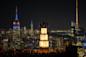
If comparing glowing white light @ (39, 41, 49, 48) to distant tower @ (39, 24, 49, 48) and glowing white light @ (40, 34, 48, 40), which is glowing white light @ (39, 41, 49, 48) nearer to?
distant tower @ (39, 24, 49, 48)

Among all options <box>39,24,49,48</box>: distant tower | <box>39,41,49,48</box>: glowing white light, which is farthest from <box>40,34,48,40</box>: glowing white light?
<box>39,41,49,48</box>: glowing white light

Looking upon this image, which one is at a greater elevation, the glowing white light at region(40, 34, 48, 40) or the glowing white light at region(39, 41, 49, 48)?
the glowing white light at region(40, 34, 48, 40)

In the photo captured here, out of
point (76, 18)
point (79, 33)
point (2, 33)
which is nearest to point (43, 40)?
point (2, 33)

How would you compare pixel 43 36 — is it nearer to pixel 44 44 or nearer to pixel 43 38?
pixel 43 38

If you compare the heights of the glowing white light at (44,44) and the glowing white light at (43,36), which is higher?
the glowing white light at (43,36)

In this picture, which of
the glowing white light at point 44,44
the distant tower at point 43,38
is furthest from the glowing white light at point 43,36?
the glowing white light at point 44,44

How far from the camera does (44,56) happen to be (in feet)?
22.5

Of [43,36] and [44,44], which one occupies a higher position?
[43,36]

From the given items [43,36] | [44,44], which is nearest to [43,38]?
[43,36]

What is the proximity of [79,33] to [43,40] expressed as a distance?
5.85 m

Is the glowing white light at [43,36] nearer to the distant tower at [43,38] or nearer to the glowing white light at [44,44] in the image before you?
the distant tower at [43,38]

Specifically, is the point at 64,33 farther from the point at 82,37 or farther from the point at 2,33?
the point at 2,33

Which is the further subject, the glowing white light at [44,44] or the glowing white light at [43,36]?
the glowing white light at [43,36]

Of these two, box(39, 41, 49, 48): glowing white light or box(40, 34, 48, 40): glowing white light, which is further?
box(40, 34, 48, 40): glowing white light
